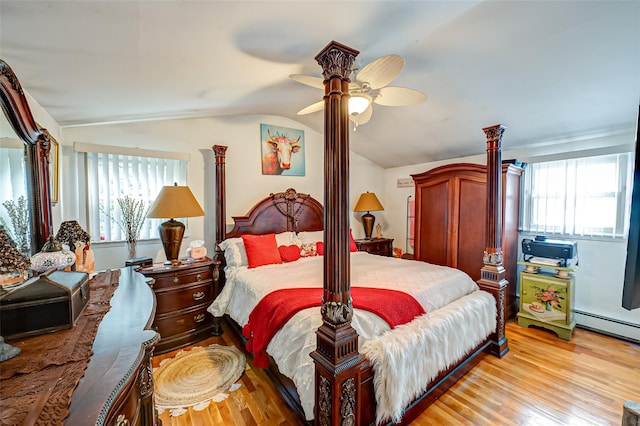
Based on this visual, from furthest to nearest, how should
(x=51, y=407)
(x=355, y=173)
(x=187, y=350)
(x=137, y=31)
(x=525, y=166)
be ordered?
1. (x=355, y=173)
2. (x=525, y=166)
3. (x=187, y=350)
4. (x=137, y=31)
5. (x=51, y=407)

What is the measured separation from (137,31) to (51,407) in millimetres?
1448

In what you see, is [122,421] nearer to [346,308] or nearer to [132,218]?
[346,308]

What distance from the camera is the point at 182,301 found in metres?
2.58

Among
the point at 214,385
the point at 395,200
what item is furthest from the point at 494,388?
the point at 395,200

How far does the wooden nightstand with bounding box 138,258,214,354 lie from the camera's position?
2.44 m

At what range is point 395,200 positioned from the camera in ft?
15.5

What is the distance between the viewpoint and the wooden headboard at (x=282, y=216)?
10.8 ft

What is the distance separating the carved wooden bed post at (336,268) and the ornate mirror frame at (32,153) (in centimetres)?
133

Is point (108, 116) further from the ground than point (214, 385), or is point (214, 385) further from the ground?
point (108, 116)

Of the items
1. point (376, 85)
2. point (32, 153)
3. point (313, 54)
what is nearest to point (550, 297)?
point (376, 85)

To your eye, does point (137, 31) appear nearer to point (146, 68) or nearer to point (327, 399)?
point (146, 68)

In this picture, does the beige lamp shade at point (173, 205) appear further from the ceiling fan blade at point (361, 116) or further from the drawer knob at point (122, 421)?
the drawer knob at point (122, 421)

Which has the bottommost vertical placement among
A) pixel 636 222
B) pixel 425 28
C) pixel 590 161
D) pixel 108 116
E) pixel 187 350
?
pixel 187 350

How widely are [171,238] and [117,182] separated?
2.74 feet
